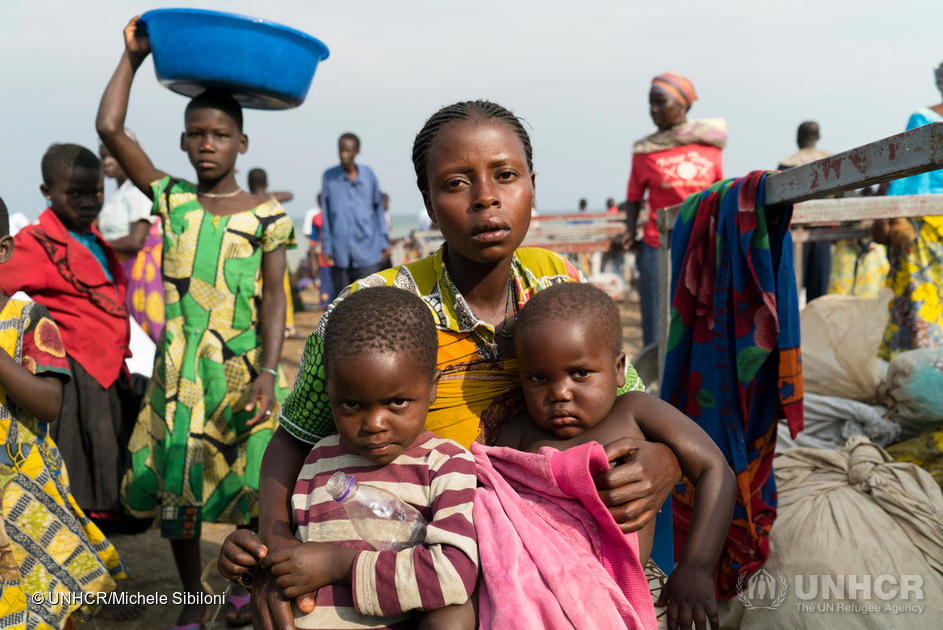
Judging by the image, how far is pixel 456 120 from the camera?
1.86 m

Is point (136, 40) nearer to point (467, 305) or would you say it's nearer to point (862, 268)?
point (467, 305)

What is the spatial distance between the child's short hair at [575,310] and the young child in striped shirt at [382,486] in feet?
0.80

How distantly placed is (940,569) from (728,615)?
80 cm

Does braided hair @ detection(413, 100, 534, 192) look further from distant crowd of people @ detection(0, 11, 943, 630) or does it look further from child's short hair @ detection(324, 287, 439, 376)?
child's short hair @ detection(324, 287, 439, 376)

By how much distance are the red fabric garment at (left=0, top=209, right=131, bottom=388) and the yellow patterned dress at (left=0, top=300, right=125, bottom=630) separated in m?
0.92

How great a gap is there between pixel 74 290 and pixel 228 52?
4.50 ft

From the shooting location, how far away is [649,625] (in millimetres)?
1622

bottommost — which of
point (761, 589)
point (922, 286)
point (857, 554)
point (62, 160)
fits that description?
point (761, 589)

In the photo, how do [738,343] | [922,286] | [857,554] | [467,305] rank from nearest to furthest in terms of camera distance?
[467,305]
[738,343]
[857,554]
[922,286]

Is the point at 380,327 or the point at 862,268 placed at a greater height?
the point at 380,327

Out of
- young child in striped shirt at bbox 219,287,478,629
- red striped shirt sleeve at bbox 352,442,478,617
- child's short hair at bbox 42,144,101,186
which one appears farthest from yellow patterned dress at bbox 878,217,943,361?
child's short hair at bbox 42,144,101,186

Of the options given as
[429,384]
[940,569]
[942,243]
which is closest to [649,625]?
[429,384]

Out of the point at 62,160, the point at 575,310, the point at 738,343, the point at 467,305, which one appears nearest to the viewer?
the point at 575,310

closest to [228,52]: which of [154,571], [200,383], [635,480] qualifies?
[200,383]
